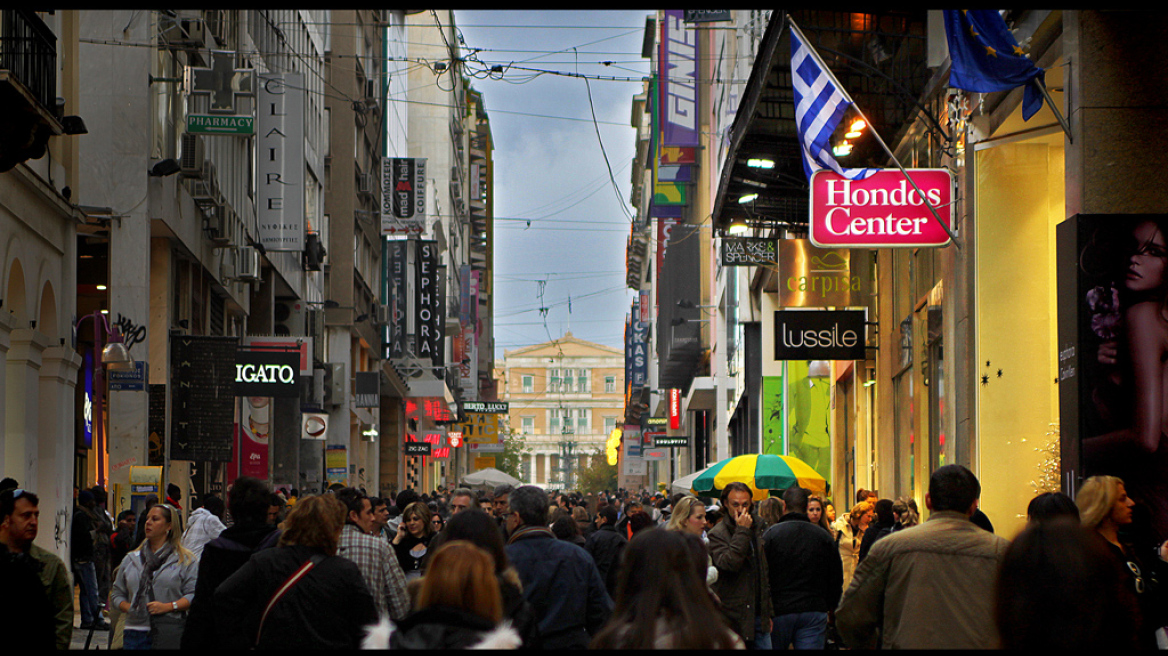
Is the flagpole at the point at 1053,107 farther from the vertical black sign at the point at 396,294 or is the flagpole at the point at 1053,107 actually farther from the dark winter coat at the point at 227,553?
the vertical black sign at the point at 396,294

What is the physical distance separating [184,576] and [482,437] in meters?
67.9

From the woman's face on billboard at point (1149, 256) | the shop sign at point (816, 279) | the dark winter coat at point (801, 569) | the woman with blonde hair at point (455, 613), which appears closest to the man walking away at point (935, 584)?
the woman with blonde hair at point (455, 613)

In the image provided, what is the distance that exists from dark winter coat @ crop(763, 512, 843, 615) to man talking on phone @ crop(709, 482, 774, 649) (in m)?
0.20

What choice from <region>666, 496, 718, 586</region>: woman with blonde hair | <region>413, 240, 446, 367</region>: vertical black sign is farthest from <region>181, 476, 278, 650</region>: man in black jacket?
<region>413, 240, 446, 367</region>: vertical black sign

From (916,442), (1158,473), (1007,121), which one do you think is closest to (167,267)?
(916,442)

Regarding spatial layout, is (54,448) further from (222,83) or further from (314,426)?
(314,426)

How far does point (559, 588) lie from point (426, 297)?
47.4 meters

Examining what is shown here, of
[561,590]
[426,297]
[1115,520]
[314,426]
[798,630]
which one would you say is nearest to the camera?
[1115,520]

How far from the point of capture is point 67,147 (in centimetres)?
1928

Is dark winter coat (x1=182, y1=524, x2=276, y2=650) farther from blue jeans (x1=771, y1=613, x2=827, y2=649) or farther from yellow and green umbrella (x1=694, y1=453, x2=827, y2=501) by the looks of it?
yellow and green umbrella (x1=694, y1=453, x2=827, y2=501)

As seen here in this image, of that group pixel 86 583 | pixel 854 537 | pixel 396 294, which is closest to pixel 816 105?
pixel 854 537

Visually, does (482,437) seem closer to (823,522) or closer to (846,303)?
(846,303)

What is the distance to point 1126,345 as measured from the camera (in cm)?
1015

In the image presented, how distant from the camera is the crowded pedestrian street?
20.7 feet
